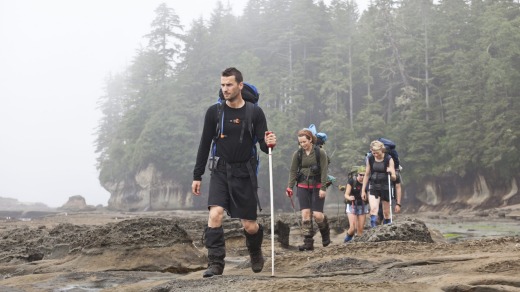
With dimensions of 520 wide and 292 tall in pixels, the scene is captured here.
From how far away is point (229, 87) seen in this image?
616 cm

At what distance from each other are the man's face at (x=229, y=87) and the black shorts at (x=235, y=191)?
766 millimetres

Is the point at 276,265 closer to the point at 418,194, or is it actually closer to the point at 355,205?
the point at 355,205

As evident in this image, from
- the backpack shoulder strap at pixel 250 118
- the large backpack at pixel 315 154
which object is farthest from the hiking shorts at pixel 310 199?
the backpack shoulder strap at pixel 250 118

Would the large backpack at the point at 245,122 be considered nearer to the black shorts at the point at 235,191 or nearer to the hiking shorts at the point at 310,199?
the black shorts at the point at 235,191

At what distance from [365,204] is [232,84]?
639 centimetres

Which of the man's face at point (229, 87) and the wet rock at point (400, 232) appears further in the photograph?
the wet rock at point (400, 232)

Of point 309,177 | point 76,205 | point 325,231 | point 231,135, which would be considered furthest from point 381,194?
point 76,205

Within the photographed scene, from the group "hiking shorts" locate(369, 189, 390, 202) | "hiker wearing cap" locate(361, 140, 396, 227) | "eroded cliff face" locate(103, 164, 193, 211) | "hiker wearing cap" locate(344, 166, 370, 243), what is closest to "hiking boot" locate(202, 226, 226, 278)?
"hiker wearing cap" locate(361, 140, 396, 227)

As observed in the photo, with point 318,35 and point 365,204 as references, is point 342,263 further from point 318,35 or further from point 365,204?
point 318,35

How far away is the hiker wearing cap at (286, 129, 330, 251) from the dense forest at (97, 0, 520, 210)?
3097cm

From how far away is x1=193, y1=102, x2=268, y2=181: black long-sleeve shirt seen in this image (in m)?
6.16

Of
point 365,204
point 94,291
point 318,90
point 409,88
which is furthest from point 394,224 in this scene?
point 318,90

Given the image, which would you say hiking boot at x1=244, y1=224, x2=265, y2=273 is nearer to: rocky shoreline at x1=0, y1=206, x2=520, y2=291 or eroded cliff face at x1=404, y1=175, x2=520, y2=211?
rocky shoreline at x1=0, y1=206, x2=520, y2=291

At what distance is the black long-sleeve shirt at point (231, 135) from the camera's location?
6156 millimetres
